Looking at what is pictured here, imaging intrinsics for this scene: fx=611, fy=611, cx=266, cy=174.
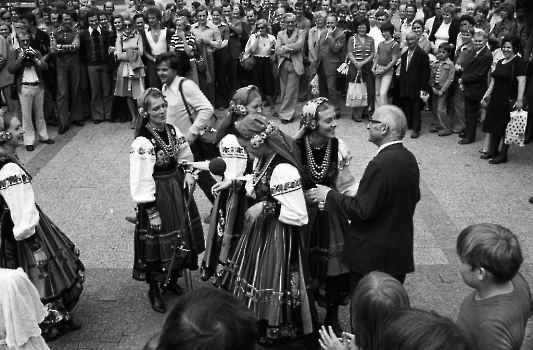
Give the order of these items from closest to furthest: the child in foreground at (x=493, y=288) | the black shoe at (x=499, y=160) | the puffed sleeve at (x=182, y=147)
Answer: the child in foreground at (x=493, y=288) < the puffed sleeve at (x=182, y=147) < the black shoe at (x=499, y=160)

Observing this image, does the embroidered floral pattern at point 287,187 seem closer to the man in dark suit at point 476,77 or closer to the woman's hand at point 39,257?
the woman's hand at point 39,257

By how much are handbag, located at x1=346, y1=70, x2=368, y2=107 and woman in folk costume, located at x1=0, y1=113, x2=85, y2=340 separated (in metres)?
6.54

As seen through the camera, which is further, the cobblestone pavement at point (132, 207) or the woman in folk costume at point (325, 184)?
the cobblestone pavement at point (132, 207)

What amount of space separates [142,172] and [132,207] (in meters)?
2.72

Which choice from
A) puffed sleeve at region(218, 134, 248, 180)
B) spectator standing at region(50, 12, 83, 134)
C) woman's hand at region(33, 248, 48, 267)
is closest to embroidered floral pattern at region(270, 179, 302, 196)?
puffed sleeve at region(218, 134, 248, 180)

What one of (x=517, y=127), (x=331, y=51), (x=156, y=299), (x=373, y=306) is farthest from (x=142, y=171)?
(x=331, y=51)

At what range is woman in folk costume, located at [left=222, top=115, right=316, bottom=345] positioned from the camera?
3967mm

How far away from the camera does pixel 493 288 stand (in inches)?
112

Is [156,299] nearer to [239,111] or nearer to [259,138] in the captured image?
[239,111]

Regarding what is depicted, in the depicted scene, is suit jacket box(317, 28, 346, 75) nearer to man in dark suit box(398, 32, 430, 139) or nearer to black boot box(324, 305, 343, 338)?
man in dark suit box(398, 32, 430, 139)

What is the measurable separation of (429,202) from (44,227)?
4.47 meters

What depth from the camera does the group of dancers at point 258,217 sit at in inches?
161

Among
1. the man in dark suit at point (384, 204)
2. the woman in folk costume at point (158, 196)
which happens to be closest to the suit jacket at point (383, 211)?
the man in dark suit at point (384, 204)

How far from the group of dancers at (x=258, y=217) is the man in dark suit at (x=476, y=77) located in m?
4.90
